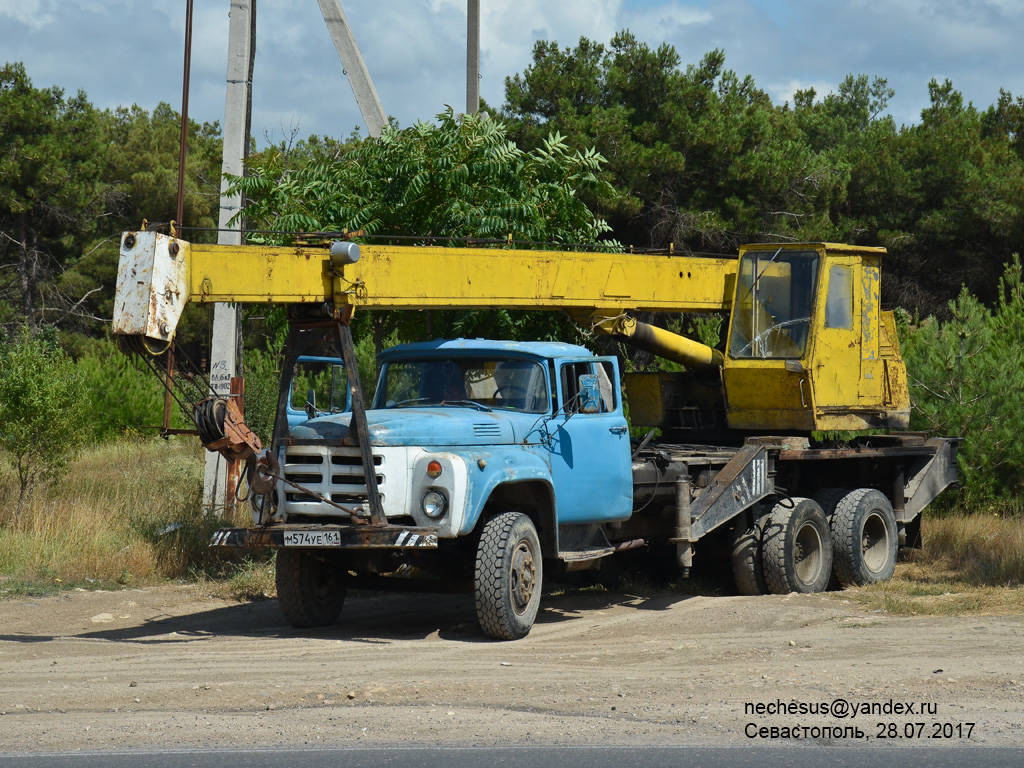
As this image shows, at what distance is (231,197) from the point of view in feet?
48.0

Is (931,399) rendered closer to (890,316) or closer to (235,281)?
(890,316)

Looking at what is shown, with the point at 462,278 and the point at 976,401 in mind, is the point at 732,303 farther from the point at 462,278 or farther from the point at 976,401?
the point at 976,401

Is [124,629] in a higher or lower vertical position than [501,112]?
lower

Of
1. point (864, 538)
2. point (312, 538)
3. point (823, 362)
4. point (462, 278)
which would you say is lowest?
point (864, 538)

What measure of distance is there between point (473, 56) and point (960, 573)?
355 inches

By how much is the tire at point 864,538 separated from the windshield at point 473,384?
14.5 feet

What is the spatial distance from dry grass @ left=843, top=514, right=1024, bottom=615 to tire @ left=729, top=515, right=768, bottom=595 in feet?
3.01

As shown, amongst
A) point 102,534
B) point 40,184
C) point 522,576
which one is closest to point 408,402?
point 522,576

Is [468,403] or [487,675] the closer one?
[487,675]

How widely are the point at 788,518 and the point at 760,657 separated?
11.9ft

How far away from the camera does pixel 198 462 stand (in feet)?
66.7

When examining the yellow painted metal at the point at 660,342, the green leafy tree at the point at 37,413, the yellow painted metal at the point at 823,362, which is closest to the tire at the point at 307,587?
the yellow painted metal at the point at 660,342

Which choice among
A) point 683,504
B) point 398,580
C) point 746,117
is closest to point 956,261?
point 746,117

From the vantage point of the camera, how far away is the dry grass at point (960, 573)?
448 inches
